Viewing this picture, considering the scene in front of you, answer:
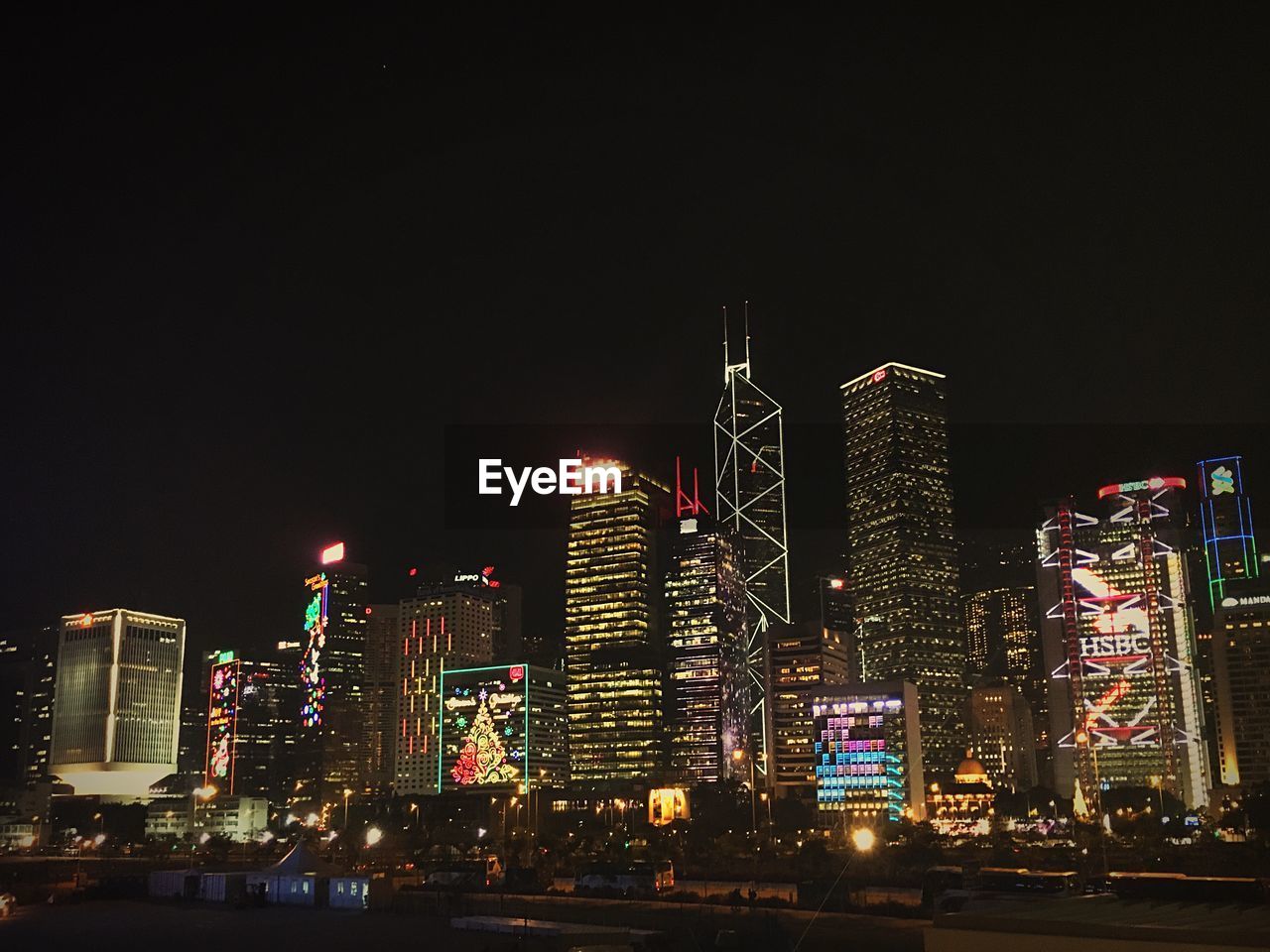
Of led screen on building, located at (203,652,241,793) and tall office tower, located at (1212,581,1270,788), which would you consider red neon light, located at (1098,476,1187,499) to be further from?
led screen on building, located at (203,652,241,793)

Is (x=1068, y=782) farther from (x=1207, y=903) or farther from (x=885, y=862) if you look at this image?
(x=1207, y=903)

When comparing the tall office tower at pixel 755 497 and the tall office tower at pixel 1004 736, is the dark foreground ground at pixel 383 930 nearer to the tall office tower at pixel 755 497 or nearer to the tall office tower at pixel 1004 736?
the tall office tower at pixel 755 497

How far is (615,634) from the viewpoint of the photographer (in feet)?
559

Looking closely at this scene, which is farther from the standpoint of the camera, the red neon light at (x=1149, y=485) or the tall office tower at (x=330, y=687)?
the tall office tower at (x=330, y=687)

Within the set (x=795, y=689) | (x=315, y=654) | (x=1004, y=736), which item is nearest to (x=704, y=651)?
(x=795, y=689)

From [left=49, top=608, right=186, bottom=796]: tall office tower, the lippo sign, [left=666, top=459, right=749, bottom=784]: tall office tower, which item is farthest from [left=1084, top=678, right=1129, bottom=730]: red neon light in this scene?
[left=49, top=608, right=186, bottom=796]: tall office tower

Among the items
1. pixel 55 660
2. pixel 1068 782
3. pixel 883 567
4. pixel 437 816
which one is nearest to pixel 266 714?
pixel 55 660

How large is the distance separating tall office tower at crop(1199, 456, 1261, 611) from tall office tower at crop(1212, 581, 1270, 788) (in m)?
7.84

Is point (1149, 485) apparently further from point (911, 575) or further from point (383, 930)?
Result: point (383, 930)

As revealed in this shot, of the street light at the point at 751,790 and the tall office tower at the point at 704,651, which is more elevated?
the tall office tower at the point at 704,651

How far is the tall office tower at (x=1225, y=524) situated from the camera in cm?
13775

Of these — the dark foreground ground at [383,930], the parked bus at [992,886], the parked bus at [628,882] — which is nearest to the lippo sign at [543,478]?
the dark foreground ground at [383,930]

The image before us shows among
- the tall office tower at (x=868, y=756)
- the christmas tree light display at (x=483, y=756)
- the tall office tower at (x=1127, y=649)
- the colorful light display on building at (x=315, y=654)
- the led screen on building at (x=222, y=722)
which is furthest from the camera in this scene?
the colorful light display on building at (x=315, y=654)

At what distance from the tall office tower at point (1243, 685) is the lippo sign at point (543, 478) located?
4458 inches
